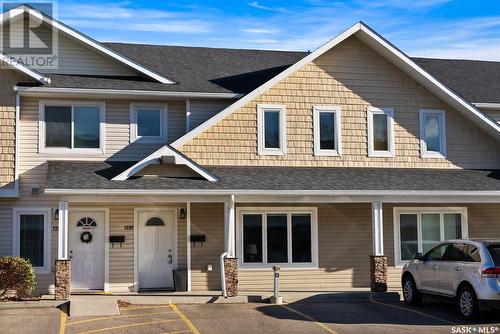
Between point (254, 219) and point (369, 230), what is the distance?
3.52m

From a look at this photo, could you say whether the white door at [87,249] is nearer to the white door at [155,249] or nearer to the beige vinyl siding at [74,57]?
the white door at [155,249]

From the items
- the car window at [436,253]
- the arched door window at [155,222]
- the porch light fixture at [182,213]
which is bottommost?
the car window at [436,253]

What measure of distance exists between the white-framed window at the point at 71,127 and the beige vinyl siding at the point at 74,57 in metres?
1.18

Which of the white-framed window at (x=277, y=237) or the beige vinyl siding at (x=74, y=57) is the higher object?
the beige vinyl siding at (x=74, y=57)

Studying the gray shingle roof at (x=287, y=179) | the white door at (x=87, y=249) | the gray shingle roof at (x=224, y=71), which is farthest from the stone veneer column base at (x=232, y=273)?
the gray shingle roof at (x=224, y=71)

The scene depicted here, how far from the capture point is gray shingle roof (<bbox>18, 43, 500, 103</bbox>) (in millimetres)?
20594

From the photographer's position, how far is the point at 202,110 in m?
21.1

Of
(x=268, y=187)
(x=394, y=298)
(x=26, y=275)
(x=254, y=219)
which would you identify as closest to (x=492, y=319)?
(x=394, y=298)

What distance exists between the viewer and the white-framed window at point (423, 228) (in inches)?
841

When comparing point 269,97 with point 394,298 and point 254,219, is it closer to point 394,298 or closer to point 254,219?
point 254,219

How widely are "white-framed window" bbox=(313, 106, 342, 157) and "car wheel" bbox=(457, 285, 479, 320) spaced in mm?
7515

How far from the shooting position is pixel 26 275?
17203mm

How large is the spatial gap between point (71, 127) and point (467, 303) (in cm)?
1177
